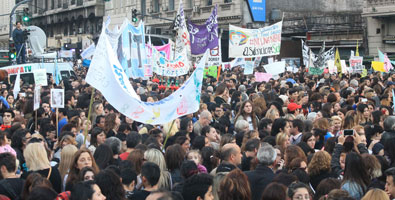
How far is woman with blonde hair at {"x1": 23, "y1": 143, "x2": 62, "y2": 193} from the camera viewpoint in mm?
7043

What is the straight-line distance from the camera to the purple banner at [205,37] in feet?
67.7

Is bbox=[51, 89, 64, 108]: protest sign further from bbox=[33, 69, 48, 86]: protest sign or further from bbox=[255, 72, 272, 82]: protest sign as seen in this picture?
bbox=[255, 72, 272, 82]: protest sign

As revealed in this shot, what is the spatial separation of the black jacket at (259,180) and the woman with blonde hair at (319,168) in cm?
56

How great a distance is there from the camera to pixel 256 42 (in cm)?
2148

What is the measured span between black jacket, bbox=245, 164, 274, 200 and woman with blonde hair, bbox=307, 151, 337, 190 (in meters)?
0.56

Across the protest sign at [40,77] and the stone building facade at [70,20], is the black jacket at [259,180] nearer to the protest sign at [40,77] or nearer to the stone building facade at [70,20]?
the protest sign at [40,77]

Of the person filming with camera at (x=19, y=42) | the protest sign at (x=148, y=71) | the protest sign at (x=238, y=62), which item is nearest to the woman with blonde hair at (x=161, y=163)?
the protest sign at (x=148, y=71)

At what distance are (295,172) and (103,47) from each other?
3.56 metres

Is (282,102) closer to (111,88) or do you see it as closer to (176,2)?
(111,88)

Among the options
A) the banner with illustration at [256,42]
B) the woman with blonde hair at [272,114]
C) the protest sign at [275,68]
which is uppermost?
the banner with illustration at [256,42]

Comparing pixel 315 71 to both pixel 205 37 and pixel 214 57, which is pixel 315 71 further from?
pixel 205 37

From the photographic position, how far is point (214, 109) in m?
12.6

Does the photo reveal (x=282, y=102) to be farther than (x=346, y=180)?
Yes

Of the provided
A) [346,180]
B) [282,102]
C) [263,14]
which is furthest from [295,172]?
[263,14]
